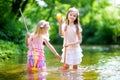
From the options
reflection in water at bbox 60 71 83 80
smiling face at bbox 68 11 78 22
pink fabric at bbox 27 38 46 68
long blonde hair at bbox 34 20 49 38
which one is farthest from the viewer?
pink fabric at bbox 27 38 46 68

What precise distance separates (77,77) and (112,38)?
42185 millimetres

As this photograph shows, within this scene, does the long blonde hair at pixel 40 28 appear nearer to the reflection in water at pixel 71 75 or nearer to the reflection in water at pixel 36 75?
the reflection in water at pixel 36 75

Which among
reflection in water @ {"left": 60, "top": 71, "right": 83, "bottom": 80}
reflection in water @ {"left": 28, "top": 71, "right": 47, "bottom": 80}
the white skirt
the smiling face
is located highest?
the smiling face

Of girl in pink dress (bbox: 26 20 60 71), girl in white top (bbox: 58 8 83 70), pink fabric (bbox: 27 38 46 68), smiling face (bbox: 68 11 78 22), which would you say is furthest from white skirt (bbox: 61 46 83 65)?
smiling face (bbox: 68 11 78 22)

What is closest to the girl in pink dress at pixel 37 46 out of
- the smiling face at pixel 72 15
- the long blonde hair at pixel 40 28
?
→ the long blonde hair at pixel 40 28

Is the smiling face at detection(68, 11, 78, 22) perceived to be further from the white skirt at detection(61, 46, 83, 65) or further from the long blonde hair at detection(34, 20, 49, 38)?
the white skirt at detection(61, 46, 83, 65)

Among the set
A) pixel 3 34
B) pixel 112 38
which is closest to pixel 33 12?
pixel 3 34

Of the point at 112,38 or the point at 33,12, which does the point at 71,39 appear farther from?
the point at 112,38

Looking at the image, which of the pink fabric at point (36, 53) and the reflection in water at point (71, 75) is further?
the pink fabric at point (36, 53)

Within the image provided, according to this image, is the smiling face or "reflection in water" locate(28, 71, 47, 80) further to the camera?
the smiling face

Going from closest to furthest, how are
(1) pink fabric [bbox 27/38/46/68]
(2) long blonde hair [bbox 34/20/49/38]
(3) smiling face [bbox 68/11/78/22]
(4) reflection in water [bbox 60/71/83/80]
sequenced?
(4) reflection in water [bbox 60/71/83/80] < (3) smiling face [bbox 68/11/78/22] < (2) long blonde hair [bbox 34/20/49/38] < (1) pink fabric [bbox 27/38/46/68]

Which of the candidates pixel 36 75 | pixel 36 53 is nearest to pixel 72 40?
pixel 36 53

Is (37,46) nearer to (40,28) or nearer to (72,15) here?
(40,28)

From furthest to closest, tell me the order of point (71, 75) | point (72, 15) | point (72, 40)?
point (72, 40) < point (72, 15) < point (71, 75)
